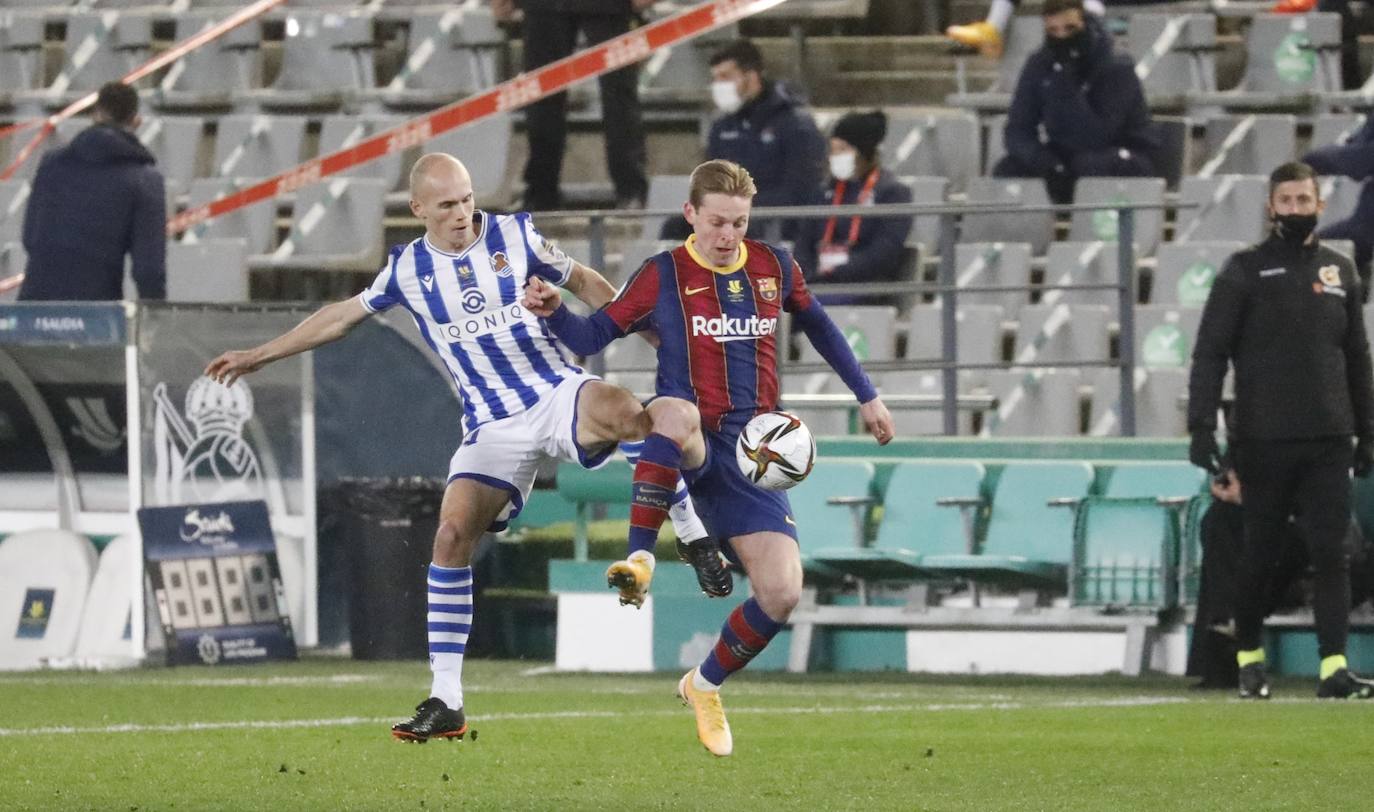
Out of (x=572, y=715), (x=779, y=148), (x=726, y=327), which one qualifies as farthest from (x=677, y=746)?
(x=779, y=148)

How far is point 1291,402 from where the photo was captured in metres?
11.0

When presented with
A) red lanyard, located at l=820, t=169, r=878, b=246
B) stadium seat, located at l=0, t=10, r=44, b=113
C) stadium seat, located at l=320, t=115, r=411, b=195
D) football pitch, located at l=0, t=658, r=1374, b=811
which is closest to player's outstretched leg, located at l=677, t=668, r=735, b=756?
football pitch, located at l=0, t=658, r=1374, b=811

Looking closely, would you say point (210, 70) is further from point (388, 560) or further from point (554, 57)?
point (388, 560)

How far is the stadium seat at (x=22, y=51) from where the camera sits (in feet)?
67.6

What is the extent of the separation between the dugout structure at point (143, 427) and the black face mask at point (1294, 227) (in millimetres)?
5393

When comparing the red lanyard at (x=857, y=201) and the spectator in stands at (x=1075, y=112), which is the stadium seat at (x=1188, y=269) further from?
the red lanyard at (x=857, y=201)

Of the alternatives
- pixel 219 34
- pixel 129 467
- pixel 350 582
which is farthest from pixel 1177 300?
pixel 219 34

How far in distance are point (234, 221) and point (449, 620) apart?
9.42 metres

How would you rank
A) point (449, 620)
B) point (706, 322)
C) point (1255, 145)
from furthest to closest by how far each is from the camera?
point (1255, 145) → point (449, 620) → point (706, 322)

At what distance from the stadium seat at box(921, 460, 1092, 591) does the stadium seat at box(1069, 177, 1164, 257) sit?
2398mm

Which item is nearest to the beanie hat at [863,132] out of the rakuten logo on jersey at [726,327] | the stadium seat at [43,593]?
the stadium seat at [43,593]

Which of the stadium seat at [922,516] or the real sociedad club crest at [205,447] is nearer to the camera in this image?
the stadium seat at [922,516]

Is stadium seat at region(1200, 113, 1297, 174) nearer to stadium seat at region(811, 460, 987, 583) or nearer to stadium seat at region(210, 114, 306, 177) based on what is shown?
stadium seat at region(811, 460, 987, 583)

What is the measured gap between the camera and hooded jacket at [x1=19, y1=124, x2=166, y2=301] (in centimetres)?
1400
